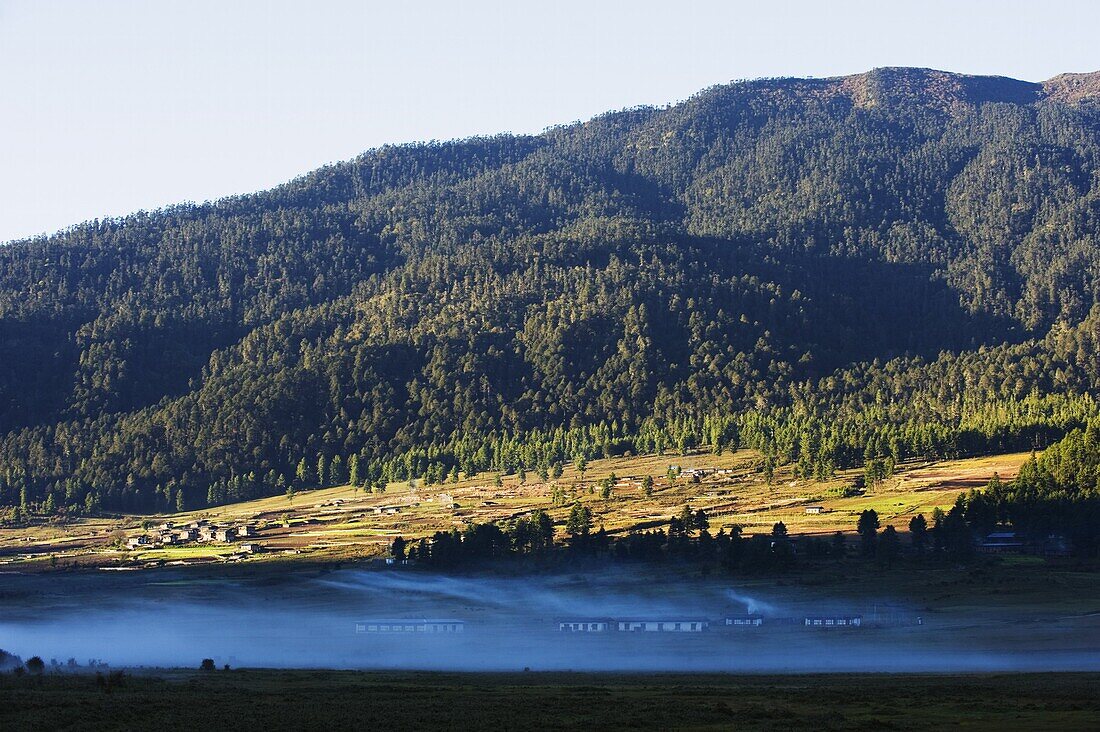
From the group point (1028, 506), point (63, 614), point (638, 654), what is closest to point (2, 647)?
point (63, 614)

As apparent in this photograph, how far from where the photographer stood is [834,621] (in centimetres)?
10450

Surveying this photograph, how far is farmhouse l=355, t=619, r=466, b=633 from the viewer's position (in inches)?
4437

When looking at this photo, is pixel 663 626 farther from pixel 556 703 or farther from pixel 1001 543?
pixel 556 703

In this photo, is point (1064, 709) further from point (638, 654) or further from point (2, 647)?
point (2, 647)

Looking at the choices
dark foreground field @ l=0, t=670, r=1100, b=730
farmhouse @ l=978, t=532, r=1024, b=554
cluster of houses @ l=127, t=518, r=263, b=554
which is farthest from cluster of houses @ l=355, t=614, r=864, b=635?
cluster of houses @ l=127, t=518, r=263, b=554

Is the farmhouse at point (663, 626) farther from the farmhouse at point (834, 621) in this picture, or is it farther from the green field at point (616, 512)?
the green field at point (616, 512)

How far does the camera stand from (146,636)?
116375 millimetres

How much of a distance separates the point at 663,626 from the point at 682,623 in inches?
61.0

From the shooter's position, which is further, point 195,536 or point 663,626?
point 195,536

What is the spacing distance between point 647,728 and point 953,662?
3904 cm

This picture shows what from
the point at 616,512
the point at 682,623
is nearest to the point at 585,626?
the point at 682,623

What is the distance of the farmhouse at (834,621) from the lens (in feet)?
339

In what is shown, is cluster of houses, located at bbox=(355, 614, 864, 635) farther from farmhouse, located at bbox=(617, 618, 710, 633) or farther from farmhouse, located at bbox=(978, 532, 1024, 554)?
farmhouse, located at bbox=(978, 532, 1024, 554)

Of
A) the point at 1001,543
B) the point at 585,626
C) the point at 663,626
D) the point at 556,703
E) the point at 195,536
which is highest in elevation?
the point at 556,703
